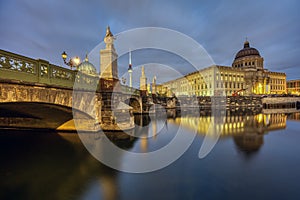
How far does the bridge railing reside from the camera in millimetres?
6367

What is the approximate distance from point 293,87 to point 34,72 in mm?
171090

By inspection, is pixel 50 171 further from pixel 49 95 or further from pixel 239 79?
pixel 239 79

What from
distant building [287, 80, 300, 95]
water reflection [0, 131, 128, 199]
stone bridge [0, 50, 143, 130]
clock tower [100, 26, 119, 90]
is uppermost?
distant building [287, 80, 300, 95]

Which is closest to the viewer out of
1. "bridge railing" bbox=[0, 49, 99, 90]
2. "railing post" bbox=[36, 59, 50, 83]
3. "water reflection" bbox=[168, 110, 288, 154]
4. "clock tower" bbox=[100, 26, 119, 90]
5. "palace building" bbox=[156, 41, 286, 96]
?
"bridge railing" bbox=[0, 49, 99, 90]

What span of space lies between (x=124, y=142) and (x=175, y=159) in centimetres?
450

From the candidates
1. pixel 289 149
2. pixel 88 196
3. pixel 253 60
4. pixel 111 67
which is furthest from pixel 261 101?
pixel 88 196

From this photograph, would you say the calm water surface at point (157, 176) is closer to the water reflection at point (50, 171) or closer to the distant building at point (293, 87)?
the water reflection at point (50, 171)

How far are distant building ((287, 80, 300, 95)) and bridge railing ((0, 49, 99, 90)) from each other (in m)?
162

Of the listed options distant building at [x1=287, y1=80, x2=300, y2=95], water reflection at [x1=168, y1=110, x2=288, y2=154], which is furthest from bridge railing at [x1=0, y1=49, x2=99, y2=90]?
distant building at [x1=287, y1=80, x2=300, y2=95]

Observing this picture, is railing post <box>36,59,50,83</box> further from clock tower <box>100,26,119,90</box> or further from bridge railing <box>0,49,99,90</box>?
clock tower <box>100,26,119,90</box>

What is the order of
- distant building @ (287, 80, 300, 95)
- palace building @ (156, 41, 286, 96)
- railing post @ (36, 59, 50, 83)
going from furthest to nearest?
distant building @ (287, 80, 300, 95) → palace building @ (156, 41, 286, 96) → railing post @ (36, 59, 50, 83)

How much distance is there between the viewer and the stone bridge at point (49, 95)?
21.9ft

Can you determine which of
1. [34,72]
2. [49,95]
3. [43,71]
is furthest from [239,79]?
[34,72]

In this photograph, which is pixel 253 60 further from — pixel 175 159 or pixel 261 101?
pixel 175 159
